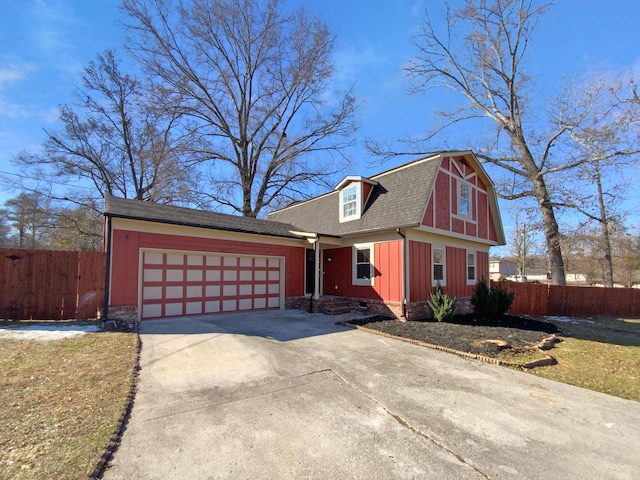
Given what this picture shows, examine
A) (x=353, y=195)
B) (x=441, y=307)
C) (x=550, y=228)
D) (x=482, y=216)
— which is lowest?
(x=441, y=307)

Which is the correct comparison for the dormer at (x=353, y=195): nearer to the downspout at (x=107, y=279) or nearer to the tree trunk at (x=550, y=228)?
the downspout at (x=107, y=279)

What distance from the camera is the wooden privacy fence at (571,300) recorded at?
599 inches

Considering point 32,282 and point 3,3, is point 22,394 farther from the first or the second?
point 3,3

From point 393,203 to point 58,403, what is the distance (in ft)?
33.7

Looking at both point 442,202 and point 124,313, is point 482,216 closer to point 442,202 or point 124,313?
point 442,202

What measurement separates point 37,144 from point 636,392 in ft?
93.6

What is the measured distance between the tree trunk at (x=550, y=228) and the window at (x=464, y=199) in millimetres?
6651

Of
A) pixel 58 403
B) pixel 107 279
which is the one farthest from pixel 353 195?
pixel 58 403

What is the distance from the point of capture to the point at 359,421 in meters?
3.55

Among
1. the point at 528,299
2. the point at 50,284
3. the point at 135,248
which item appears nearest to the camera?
the point at 50,284

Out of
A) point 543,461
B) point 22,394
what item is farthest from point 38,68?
point 543,461

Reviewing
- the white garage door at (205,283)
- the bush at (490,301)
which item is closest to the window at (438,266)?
the bush at (490,301)

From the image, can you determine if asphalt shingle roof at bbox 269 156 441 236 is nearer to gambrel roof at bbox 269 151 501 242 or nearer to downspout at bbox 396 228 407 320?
gambrel roof at bbox 269 151 501 242

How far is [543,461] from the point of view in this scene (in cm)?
292
